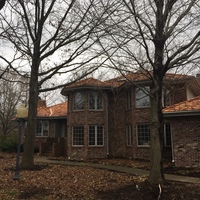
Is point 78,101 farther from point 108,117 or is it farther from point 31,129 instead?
point 31,129

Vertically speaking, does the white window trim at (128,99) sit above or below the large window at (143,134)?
above

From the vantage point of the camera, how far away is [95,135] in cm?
2112

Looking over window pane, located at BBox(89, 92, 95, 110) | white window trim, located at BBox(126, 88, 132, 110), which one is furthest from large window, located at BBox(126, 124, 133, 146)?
window pane, located at BBox(89, 92, 95, 110)

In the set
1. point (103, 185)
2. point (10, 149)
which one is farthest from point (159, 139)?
point (10, 149)

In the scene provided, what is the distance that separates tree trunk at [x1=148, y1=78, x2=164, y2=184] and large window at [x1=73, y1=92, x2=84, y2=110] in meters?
13.4

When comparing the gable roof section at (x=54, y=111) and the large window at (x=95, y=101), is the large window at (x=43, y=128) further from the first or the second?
the large window at (x=95, y=101)

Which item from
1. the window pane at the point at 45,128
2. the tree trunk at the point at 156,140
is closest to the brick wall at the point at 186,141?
the tree trunk at the point at 156,140

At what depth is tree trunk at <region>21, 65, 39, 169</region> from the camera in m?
13.3

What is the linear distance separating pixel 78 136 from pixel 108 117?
2.93 metres

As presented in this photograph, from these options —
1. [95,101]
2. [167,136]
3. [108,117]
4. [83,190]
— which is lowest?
[83,190]

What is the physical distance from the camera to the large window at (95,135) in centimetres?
2108

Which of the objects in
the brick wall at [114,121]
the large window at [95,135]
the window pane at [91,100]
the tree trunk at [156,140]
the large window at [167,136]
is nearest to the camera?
the tree trunk at [156,140]

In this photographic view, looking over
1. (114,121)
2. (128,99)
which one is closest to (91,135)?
(114,121)

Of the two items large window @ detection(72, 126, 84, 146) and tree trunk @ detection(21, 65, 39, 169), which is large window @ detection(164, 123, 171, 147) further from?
tree trunk @ detection(21, 65, 39, 169)
